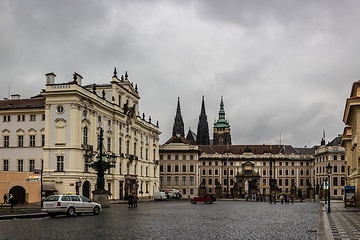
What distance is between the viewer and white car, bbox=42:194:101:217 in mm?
31156

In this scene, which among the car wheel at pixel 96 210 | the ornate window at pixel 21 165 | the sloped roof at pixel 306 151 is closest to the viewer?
the car wheel at pixel 96 210

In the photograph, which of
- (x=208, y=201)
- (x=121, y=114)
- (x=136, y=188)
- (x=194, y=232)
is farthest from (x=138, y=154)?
(x=194, y=232)

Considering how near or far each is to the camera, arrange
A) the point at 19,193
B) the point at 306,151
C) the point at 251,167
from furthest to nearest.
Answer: the point at 306,151 < the point at 251,167 < the point at 19,193

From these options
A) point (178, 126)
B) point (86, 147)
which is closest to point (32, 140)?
point (86, 147)

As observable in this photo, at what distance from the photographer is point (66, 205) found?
104ft

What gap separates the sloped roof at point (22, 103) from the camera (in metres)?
63.2

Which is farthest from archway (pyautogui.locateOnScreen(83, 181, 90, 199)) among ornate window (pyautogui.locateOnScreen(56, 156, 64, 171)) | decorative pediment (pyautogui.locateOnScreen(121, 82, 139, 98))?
decorative pediment (pyautogui.locateOnScreen(121, 82, 139, 98))

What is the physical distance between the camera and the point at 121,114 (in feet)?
247

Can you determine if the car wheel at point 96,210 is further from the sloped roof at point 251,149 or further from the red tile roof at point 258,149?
the red tile roof at point 258,149

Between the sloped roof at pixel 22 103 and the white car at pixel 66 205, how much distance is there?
31887 millimetres

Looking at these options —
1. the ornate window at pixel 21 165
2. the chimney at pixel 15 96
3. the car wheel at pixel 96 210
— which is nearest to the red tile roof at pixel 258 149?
the chimney at pixel 15 96

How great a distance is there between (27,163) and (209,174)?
83228 mm

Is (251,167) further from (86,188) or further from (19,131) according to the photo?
(19,131)

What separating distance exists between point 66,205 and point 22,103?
1485 inches
